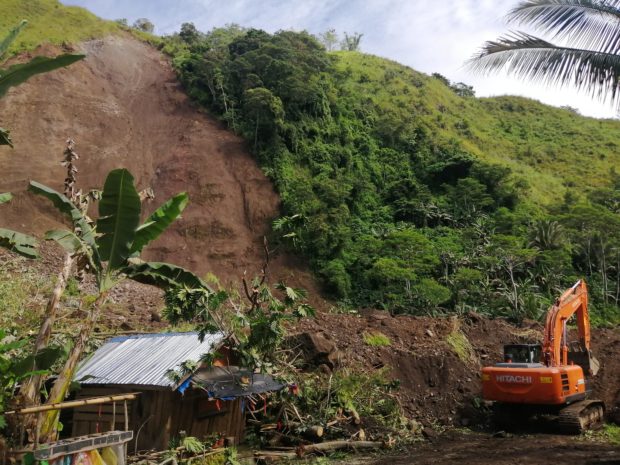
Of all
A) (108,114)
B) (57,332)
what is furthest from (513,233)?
(57,332)

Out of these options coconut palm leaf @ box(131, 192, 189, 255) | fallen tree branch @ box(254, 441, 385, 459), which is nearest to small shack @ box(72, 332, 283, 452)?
fallen tree branch @ box(254, 441, 385, 459)

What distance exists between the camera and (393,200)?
37000 mm

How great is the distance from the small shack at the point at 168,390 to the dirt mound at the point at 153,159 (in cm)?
1722

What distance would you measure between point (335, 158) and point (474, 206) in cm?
940

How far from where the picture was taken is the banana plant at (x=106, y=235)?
6.92 metres

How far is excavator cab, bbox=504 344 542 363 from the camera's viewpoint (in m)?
12.7

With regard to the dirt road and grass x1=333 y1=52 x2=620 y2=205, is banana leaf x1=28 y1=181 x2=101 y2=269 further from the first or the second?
grass x1=333 y1=52 x2=620 y2=205

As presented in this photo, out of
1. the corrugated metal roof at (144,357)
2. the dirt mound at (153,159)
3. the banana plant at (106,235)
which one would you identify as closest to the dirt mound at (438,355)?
the corrugated metal roof at (144,357)

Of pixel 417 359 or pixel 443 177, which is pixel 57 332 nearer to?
pixel 417 359

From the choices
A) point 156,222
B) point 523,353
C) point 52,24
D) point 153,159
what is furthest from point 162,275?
point 52,24

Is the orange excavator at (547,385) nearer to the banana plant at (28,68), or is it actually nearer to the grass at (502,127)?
the banana plant at (28,68)

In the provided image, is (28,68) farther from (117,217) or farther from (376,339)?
(376,339)

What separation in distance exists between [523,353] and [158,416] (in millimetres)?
8026

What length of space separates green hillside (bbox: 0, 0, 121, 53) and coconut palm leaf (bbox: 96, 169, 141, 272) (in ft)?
119
